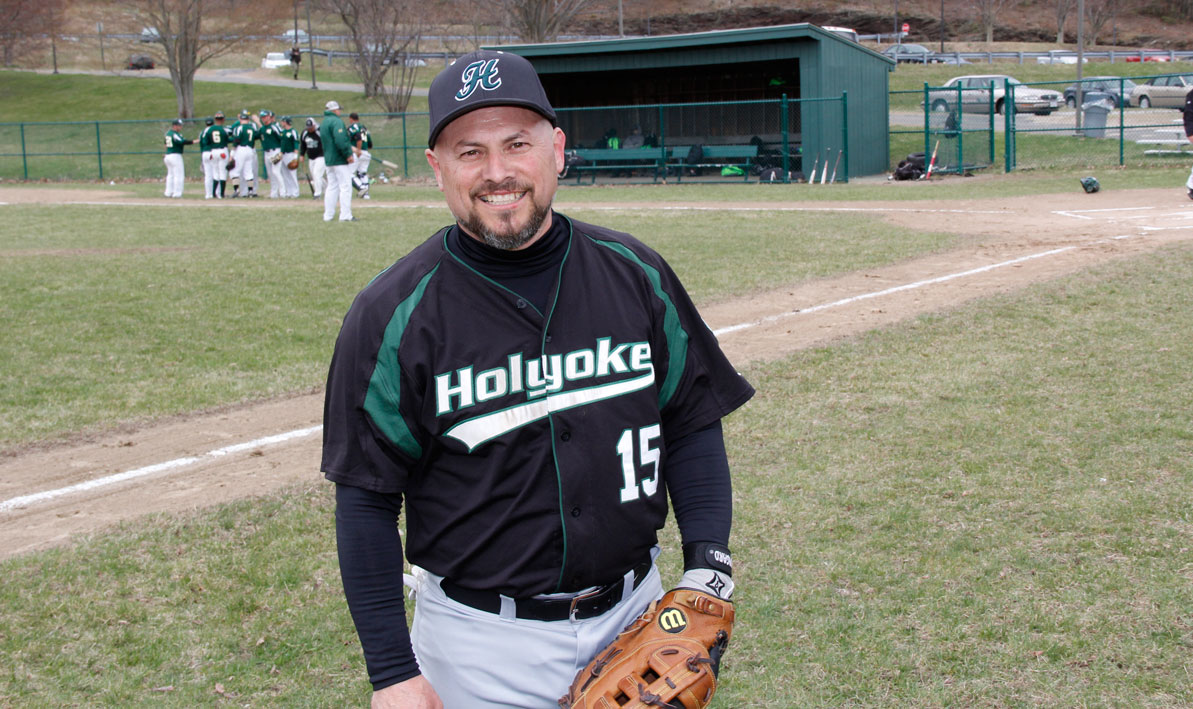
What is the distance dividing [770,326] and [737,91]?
24.9 meters

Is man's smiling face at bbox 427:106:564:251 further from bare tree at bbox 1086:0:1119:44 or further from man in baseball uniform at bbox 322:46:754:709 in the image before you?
bare tree at bbox 1086:0:1119:44

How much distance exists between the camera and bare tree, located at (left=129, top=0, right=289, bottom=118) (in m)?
46.4

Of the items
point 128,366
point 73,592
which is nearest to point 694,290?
point 128,366

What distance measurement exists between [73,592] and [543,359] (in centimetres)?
317

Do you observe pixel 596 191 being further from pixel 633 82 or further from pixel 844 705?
pixel 844 705

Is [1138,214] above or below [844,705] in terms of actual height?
above

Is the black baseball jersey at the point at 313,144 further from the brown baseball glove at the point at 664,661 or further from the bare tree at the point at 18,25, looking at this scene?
the bare tree at the point at 18,25

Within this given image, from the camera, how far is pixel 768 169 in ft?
93.0

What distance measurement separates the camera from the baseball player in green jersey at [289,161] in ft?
85.2

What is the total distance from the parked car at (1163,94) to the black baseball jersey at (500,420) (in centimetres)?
4167

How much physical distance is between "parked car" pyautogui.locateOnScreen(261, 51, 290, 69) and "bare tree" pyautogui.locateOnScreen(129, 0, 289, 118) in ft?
50.3

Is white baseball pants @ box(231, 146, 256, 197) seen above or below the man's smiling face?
above

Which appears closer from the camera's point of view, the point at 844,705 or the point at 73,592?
the point at 844,705

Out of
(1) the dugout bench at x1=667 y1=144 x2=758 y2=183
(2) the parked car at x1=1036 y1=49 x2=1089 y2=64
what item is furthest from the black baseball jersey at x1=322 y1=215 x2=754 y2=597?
(2) the parked car at x1=1036 y1=49 x2=1089 y2=64
